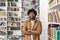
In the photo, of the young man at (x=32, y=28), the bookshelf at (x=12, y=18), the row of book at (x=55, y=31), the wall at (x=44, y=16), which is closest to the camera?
the row of book at (x=55, y=31)

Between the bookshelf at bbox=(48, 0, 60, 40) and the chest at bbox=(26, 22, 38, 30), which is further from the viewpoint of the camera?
the chest at bbox=(26, 22, 38, 30)

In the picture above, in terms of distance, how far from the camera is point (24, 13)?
3016 millimetres

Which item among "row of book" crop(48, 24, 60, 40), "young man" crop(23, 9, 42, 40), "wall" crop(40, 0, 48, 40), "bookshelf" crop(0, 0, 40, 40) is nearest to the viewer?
"row of book" crop(48, 24, 60, 40)

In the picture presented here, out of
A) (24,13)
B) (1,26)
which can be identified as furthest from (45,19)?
(1,26)

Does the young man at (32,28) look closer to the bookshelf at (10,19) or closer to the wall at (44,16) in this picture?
the wall at (44,16)

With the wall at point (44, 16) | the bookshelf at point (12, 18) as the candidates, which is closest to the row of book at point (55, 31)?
the wall at point (44, 16)

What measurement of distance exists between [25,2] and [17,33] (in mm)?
736

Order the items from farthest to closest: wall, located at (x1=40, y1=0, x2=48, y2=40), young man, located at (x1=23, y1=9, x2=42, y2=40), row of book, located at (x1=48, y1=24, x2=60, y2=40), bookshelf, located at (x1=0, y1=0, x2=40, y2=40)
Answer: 1. bookshelf, located at (x1=0, y1=0, x2=40, y2=40)
2. wall, located at (x1=40, y1=0, x2=48, y2=40)
3. young man, located at (x1=23, y1=9, x2=42, y2=40)
4. row of book, located at (x1=48, y1=24, x2=60, y2=40)

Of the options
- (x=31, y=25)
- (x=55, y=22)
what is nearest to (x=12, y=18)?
(x=31, y=25)

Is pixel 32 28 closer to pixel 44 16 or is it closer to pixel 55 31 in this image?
pixel 55 31

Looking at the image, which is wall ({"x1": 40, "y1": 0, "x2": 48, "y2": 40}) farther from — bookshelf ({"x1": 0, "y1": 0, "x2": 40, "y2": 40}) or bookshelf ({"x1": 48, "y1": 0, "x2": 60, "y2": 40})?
bookshelf ({"x1": 48, "y1": 0, "x2": 60, "y2": 40})

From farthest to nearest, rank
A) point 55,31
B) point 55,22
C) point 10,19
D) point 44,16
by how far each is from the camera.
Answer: point 10,19 < point 44,16 < point 55,22 < point 55,31

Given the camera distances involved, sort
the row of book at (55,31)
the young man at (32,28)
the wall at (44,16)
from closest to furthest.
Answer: the row of book at (55,31) < the young man at (32,28) < the wall at (44,16)

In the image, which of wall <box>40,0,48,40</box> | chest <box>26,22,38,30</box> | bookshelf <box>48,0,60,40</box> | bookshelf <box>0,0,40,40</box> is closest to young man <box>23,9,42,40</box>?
chest <box>26,22,38,30</box>
